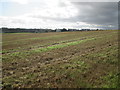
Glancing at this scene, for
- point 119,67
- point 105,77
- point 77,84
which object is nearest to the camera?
point 77,84

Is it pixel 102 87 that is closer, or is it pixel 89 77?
pixel 102 87

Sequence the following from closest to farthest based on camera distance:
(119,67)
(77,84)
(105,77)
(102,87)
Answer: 1. (102,87)
2. (77,84)
3. (105,77)
4. (119,67)

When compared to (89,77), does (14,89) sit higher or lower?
lower

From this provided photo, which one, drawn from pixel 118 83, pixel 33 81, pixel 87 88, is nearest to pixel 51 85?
pixel 33 81

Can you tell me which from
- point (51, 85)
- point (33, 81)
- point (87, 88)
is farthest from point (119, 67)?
point (33, 81)

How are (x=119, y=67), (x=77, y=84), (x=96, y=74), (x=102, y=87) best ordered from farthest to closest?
(x=119, y=67) < (x=96, y=74) < (x=77, y=84) < (x=102, y=87)

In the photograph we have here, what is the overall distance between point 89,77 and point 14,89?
5.29 meters

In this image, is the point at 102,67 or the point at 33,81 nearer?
the point at 33,81

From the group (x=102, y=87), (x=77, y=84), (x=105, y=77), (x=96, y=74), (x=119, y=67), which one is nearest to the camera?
(x=102, y=87)

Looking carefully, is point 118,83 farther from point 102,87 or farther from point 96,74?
point 96,74

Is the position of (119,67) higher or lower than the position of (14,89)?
higher

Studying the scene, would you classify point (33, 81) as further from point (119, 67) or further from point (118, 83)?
point (119, 67)

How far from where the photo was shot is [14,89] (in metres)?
7.83

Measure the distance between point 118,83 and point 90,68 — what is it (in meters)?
3.09
